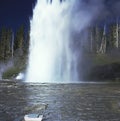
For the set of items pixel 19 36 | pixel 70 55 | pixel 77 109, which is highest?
pixel 19 36

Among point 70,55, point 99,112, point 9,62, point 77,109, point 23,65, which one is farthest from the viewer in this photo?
point 9,62

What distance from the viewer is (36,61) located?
76.1 m

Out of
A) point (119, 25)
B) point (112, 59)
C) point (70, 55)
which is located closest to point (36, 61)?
point (70, 55)

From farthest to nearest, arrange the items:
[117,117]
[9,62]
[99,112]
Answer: [9,62] < [99,112] < [117,117]

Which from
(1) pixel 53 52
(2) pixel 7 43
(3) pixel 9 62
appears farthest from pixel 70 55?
(2) pixel 7 43

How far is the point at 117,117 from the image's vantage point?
21.6m

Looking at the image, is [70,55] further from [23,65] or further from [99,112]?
[99,112]

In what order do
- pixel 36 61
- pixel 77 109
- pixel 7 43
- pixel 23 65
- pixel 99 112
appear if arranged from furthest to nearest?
pixel 7 43 < pixel 23 65 < pixel 36 61 < pixel 77 109 < pixel 99 112

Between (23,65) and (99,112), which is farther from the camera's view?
(23,65)

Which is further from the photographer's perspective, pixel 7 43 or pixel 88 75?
pixel 7 43

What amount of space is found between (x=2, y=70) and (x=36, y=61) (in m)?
31.5

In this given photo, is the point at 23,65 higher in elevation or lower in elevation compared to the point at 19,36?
lower

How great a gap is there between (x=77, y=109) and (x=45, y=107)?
2534mm

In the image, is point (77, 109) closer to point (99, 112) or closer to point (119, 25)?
point (99, 112)
